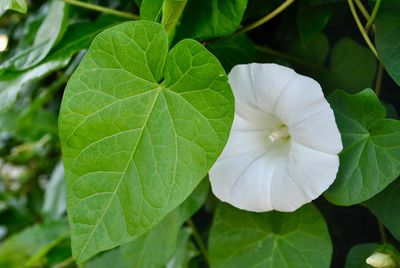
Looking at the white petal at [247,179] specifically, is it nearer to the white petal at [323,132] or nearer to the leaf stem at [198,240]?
the white petal at [323,132]

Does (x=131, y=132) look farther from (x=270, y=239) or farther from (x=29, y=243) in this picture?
(x=29, y=243)

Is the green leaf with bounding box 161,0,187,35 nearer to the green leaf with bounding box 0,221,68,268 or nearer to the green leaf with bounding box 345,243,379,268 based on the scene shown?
the green leaf with bounding box 345,243,379,268

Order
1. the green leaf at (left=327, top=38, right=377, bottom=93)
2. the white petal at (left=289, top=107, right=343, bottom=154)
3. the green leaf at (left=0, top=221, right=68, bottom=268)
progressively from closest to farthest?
the white petal at (left=289, top=107, right=343, bottom=154) < the green leaf at (left=327, top=38, right=377, bottom=93) < the green leaf at (left=0, top=221, right=68, bottom=268)

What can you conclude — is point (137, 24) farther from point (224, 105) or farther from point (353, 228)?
point (353, 228)

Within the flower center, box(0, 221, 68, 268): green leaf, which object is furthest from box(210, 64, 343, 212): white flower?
box(0, 221, 68, 268): green leaf

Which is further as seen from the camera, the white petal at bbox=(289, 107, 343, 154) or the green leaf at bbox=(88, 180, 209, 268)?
the green leaf at bbox=(88, 180, 209, 268)

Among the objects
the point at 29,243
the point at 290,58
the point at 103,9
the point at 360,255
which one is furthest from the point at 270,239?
the point at 29,243

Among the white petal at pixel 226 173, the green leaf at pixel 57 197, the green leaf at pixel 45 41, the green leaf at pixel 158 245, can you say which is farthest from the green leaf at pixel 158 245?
the green leaf at pixel 57 197

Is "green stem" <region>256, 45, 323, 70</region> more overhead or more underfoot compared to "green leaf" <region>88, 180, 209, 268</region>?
more overhead
